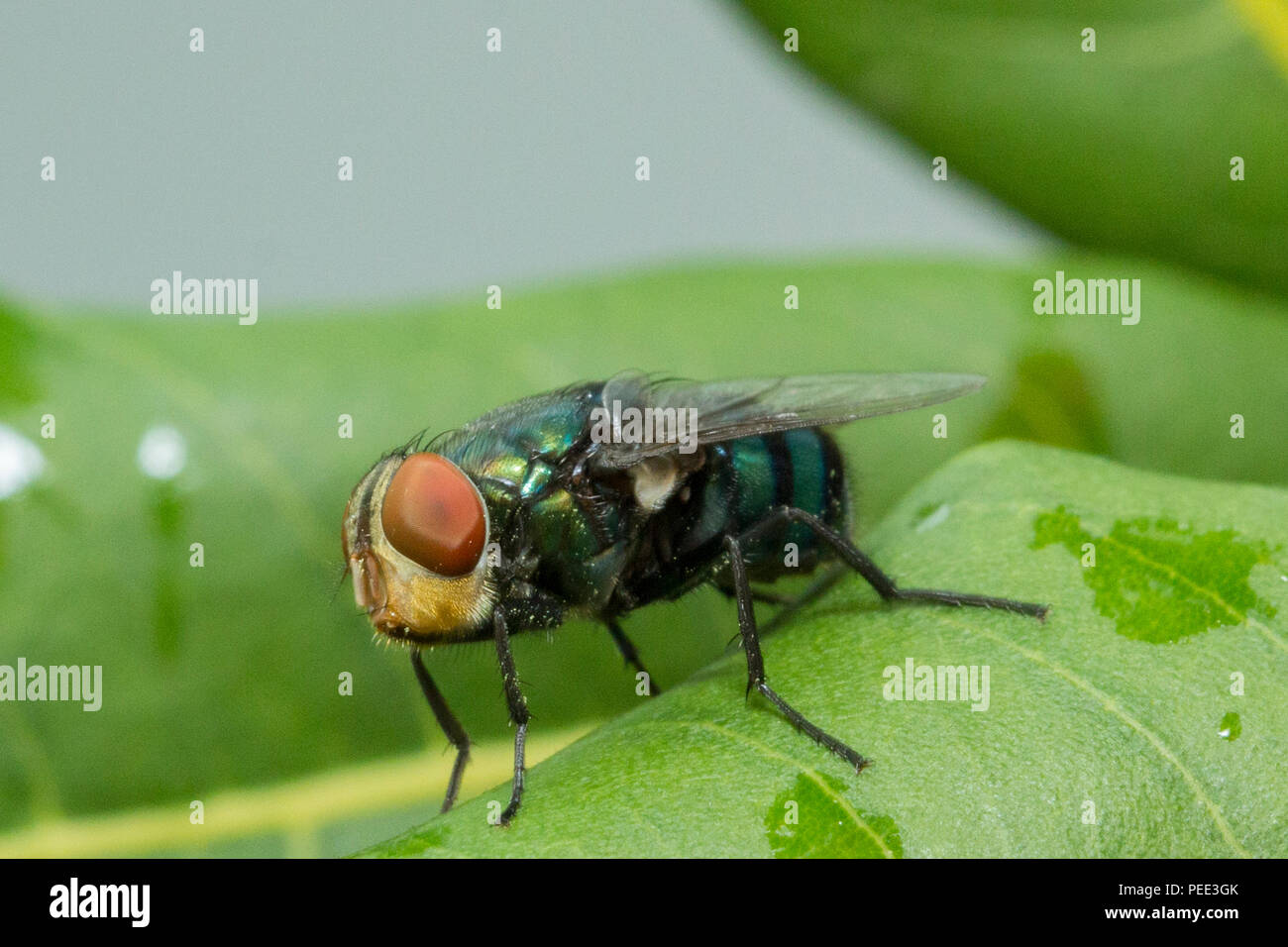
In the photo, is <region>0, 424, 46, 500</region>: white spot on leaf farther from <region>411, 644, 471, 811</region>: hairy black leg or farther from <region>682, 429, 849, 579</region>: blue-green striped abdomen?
<region>682, 429, 849, 579</region>: blue-green striped abdomen

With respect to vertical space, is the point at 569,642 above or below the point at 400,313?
below

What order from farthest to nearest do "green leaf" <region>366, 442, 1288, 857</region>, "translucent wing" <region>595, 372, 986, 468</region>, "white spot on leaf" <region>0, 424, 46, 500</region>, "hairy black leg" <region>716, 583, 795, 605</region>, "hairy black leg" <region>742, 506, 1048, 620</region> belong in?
"hairy black leg" <region>716, 583, 795, 605</region>
"white spot on leaf" <region>0, 424, 46, 500</region>
"translucent wing" <region>595, 372, 986, 468</region>
"hairy black leg" <region>742, 506, 1048, 620</region>
"green leaf" <region>366, 442, 1288, 857</region>

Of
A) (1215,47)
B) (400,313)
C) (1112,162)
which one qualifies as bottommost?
(400,313)

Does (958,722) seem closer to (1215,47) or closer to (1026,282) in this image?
(1026,282)

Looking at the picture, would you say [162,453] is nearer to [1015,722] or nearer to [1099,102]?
[1015,722]

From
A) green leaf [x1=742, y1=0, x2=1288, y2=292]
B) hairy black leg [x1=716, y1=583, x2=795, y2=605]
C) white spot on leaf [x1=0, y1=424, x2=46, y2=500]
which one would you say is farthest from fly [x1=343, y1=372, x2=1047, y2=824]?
green leaf [x1=742, y1=0, x2=1288, y2=292]

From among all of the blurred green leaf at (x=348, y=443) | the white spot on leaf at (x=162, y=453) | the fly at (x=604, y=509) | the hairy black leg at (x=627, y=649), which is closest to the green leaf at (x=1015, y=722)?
the fly at (x=604, y=509)
